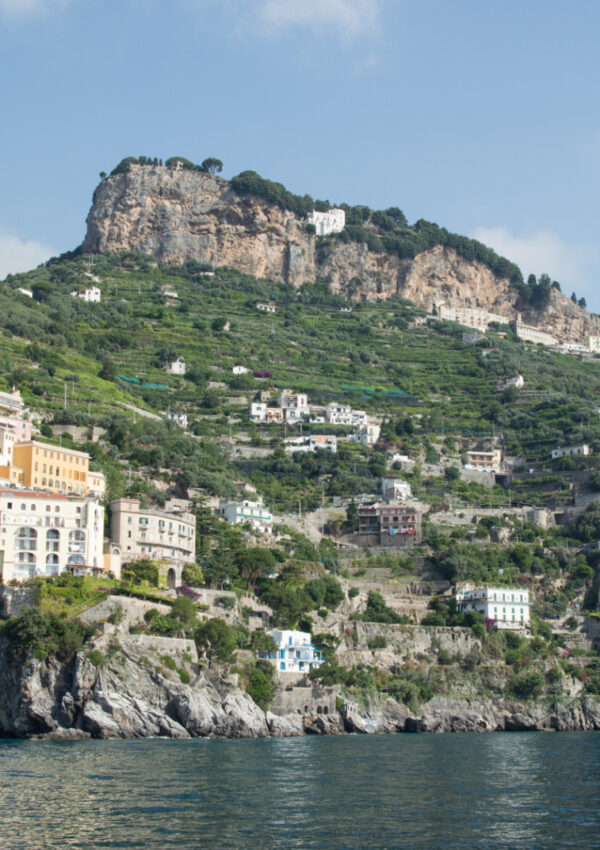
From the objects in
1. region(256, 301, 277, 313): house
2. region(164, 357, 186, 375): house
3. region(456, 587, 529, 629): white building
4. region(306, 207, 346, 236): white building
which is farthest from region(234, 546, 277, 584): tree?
region(306, 207, 346, 236): white building

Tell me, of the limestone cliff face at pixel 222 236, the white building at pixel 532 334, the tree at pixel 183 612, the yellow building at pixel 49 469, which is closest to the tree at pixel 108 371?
the yellow building at pixel 49 469

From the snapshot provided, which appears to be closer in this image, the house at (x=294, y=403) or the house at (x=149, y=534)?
the house at (x=149, y=534)

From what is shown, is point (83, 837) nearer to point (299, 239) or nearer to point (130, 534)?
point (130, 534)

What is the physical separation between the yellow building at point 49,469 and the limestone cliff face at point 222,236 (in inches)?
3825

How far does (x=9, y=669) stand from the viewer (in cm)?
5603

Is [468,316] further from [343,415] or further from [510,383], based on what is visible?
[343,415]

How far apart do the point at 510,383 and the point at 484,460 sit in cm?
2491

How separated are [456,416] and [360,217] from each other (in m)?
74.2

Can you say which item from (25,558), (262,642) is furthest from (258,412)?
(25,558)

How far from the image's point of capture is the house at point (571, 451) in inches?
4474

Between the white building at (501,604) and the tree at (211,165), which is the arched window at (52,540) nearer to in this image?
the white building at (501,604)

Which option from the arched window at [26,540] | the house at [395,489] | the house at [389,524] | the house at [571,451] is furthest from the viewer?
the house at [571,451]

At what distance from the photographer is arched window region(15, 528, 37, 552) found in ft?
211

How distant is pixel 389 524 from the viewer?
94.5 metres
